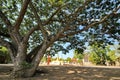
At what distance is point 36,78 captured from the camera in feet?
35.4

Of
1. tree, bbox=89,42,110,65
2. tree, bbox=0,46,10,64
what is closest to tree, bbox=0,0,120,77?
tree, bbox=0,46,10,64

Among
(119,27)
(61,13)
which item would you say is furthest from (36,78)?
(119,27)

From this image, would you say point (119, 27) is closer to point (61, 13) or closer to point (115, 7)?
point (115, 7)

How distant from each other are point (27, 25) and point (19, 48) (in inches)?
164

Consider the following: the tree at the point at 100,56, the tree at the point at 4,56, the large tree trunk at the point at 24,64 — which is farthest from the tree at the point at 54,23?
the tree at the point at 100,56

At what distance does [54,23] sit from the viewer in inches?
567

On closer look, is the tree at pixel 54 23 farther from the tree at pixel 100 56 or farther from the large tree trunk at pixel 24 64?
the tree at pixel 100 56

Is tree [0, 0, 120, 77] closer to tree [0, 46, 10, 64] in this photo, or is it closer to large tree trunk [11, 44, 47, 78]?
large tree trunk [11, 44, 47, 78]

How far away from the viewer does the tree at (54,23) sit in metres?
11.0

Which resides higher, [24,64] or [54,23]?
[54,23]

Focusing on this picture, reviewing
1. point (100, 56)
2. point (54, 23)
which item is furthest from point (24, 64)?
point (100, 56)

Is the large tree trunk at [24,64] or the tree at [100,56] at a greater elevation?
the tree at [100,56]

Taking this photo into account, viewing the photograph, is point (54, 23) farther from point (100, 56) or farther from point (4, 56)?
point (100, 56)

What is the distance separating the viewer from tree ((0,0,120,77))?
11047 mm
